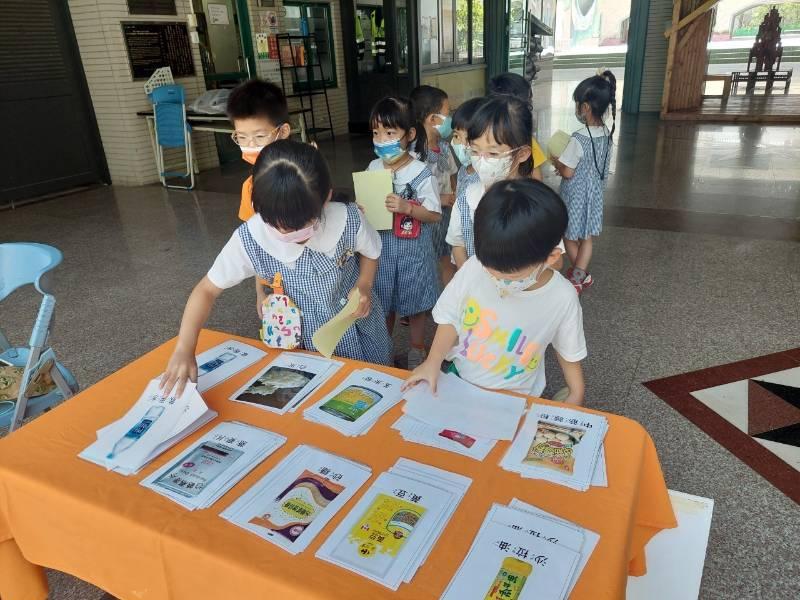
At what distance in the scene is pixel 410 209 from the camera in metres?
2.00

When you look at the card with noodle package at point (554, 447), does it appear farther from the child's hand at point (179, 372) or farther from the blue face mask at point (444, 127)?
the blue face mask at point (444, 127)

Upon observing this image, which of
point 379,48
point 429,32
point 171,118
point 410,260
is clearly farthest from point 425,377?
point 429,32

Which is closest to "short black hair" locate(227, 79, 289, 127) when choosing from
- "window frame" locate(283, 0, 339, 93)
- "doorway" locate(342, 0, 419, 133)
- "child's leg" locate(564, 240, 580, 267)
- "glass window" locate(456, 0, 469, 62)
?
"child's leg" locate(564, 240, 580, 267)

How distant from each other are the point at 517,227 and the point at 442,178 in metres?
1.80

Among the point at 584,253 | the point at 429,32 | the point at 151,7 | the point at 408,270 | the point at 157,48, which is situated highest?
the point at 151,7

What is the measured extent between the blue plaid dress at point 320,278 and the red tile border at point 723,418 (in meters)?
1.30

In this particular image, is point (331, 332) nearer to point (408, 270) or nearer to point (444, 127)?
point (408, 270)

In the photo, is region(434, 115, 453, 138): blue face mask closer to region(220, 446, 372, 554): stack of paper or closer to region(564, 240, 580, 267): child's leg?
region(564, 240, 580, 267): child's leg

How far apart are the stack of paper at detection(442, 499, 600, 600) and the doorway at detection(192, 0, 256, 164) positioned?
261 inches

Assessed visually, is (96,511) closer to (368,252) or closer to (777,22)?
(368,252)

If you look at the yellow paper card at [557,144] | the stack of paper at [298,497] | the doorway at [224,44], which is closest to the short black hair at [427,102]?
the yellow paper card at [557,144]

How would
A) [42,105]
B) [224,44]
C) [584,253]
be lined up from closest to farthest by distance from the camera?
[584,253] → [42,105] → [224,44]

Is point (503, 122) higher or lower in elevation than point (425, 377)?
higher

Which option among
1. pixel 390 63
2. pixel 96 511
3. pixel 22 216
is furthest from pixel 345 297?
pixel 390 63
